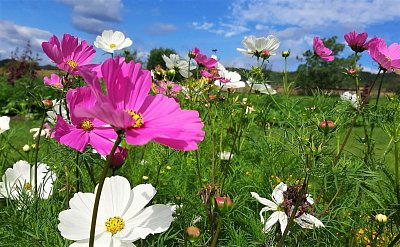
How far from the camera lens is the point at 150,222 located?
0.71 metres

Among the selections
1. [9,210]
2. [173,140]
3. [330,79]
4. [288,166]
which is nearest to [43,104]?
[9,210]

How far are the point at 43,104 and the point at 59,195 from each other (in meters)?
0.29

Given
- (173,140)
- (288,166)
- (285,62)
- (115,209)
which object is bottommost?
(288,166)

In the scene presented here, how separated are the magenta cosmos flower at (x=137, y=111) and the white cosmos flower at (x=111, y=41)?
1.53 meters

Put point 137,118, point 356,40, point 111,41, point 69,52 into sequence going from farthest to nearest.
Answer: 1. point 111,41
2. point 356,40
3. point 69,52
4. point 137,118

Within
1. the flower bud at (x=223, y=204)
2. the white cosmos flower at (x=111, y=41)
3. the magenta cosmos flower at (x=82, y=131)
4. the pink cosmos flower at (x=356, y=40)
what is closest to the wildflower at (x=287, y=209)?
the flower bud at (x=223, y=204)

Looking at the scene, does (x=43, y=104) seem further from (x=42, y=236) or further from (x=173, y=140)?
(x=173, y=140)

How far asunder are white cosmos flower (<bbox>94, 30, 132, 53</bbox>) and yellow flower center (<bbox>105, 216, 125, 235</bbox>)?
1.41 metres

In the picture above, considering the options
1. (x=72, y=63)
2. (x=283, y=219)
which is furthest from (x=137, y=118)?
(x=283, y=219)

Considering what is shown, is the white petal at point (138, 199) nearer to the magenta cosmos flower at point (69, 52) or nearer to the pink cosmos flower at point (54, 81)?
the magenta cosmos flower at point (69, 52)

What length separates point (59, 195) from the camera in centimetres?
131

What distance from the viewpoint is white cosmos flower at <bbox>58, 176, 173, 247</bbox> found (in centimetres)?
68

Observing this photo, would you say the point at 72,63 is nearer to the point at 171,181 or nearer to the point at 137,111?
the point at 137,111

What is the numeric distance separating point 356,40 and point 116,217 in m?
1.18
